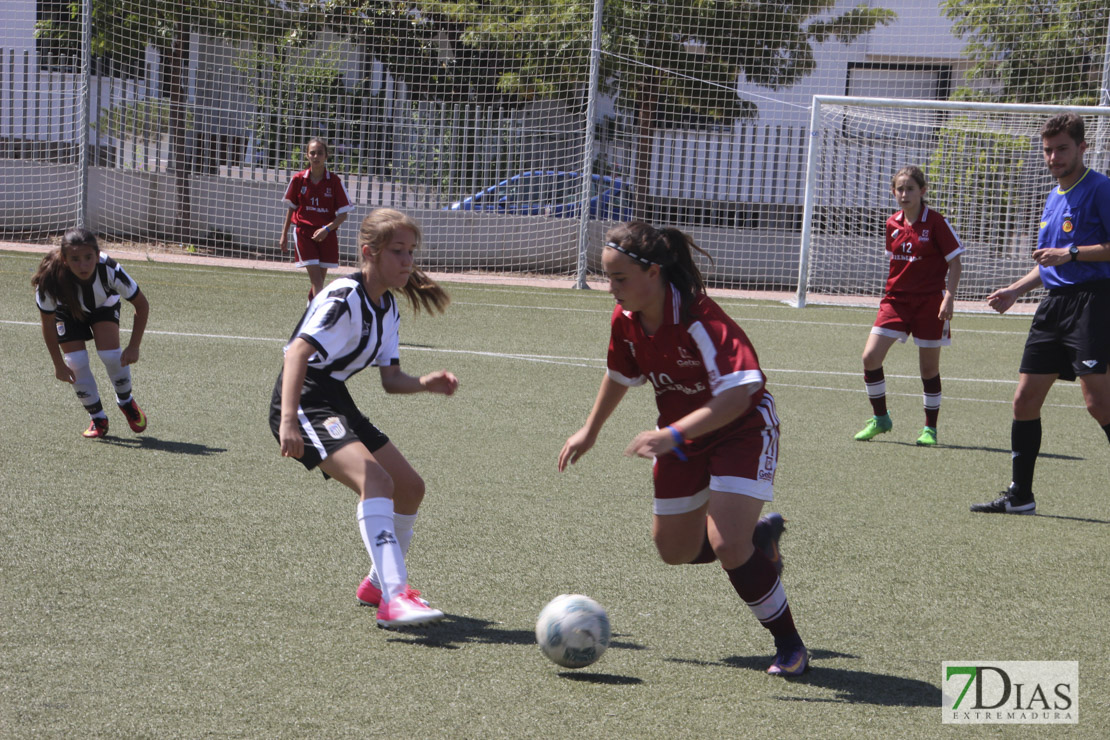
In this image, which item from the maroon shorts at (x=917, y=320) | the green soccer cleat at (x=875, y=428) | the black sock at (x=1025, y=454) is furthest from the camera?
the maroon shorts at (x=917, y=320)

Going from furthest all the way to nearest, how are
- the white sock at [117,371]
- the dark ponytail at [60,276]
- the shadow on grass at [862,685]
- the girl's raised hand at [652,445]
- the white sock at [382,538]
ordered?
the white sock at [117,371]
the dark ponytail at [60,276]
the white sock at [382,538]
the shadow on grass at [862,685]
the girl's raised hand at [652,445]

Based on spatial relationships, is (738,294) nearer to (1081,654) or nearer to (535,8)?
(535,8)

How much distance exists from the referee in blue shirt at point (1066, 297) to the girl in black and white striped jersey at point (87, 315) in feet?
16.3

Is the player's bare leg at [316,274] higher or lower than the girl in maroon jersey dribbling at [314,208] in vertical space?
lower

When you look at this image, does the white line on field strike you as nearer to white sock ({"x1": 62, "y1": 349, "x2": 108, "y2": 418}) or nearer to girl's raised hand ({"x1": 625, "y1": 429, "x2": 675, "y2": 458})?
white sock ({"x1": 62, "y1": 349, "x2": 108, "y2": 418})

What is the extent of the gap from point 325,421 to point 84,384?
3372 millimetres

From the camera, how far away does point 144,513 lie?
519 cm

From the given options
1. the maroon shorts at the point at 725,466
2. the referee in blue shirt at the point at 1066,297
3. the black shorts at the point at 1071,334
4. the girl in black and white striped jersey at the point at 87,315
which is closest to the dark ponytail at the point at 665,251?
the maroon shorts at the point at 725,466

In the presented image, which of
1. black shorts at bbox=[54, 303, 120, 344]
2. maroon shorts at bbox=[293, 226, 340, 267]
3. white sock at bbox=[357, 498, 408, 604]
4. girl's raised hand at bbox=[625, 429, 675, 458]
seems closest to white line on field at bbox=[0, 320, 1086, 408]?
maroon shorts at bbox=[293, 226, 340, 267]

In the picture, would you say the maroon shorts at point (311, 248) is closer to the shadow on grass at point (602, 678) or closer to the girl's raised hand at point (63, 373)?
the girl's raised hand at point (63, 373)

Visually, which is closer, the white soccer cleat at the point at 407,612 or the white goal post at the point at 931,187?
the white soccer cleat at the point at 407,612

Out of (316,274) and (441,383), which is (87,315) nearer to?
(441,383)

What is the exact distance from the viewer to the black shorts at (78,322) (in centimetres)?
686

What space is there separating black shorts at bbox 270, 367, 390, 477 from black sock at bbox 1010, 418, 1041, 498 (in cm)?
357
